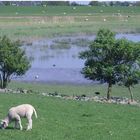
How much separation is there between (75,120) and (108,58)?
1738cm

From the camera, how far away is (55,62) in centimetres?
7556

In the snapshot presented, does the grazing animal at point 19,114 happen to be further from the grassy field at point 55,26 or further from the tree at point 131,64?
the grassy field at point 55,26

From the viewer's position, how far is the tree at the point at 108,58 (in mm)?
41500

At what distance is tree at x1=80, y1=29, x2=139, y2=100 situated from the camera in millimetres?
41500

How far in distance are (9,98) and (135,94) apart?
16.6 m

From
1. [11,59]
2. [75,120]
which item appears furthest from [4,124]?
[11,59]

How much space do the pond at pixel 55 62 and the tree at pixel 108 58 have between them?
50.1 feet

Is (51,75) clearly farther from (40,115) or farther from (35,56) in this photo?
(40,115)

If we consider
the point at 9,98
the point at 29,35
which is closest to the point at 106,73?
the point at 9,98

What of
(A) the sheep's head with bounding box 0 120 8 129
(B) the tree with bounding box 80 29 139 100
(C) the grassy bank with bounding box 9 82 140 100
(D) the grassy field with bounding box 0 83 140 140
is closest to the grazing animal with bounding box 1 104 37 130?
(A) the sheep's head with bounding box 0 120 8 129

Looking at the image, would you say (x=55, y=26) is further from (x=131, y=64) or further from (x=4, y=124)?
(x=4, y=124)

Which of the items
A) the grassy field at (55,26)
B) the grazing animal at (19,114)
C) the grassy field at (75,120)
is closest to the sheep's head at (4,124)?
the grazing animal at (19,114)

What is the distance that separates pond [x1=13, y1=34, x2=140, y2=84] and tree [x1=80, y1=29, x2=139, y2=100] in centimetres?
1526

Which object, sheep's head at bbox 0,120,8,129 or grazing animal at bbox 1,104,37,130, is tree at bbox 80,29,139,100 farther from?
sheep's head at bbox 0,120,8,129
